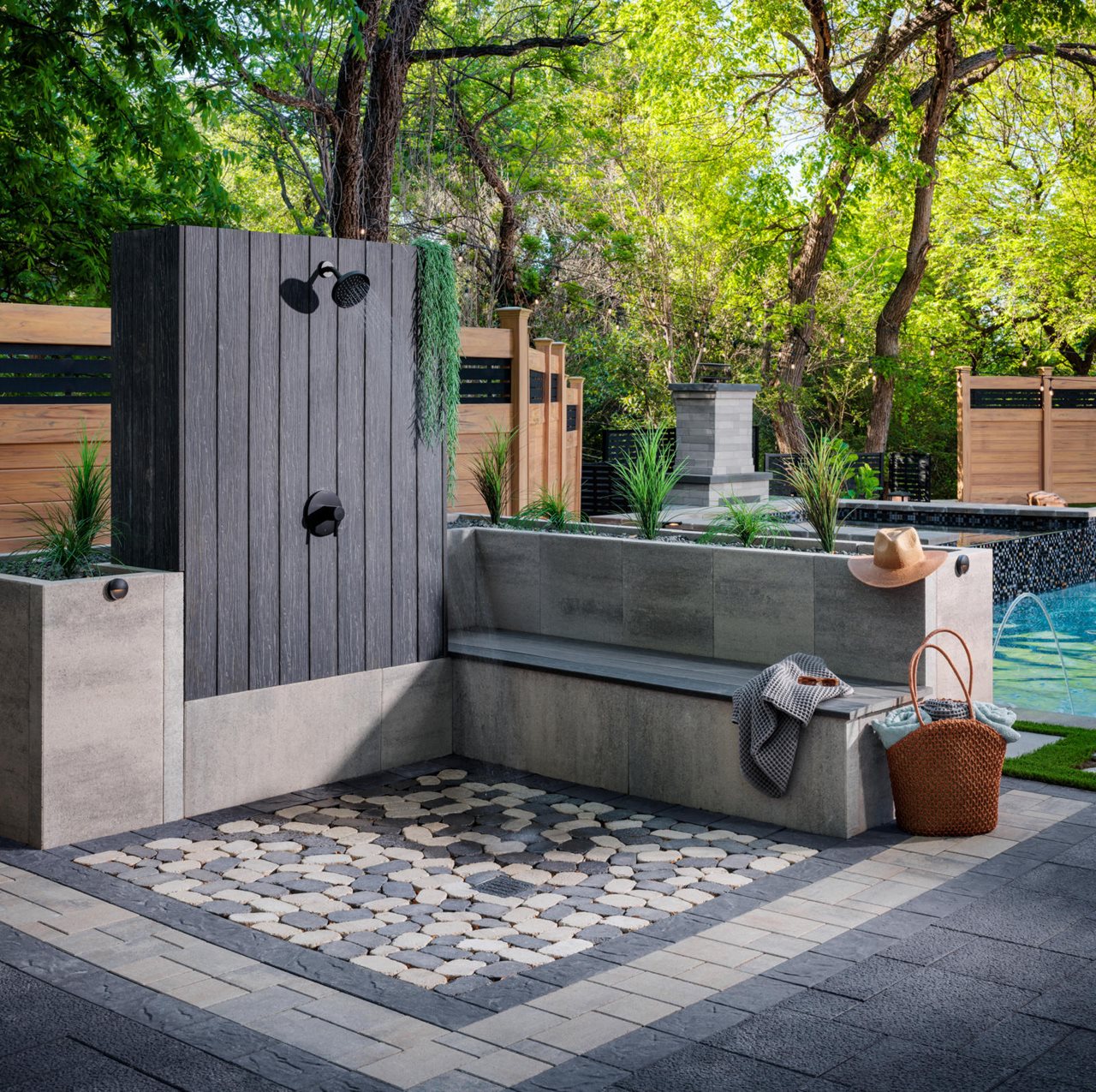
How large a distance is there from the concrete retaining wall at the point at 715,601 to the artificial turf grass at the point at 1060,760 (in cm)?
36

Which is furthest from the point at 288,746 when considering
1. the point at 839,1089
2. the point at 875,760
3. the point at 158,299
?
the point at 839,1089

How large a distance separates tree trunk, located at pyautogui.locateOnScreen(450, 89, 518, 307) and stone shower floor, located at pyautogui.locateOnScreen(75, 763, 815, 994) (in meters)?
13.4

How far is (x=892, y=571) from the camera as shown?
5492 mm

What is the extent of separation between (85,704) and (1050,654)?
24.7 ft

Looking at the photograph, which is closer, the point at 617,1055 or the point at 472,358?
the point at 617,1055

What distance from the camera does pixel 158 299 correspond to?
5387 mm

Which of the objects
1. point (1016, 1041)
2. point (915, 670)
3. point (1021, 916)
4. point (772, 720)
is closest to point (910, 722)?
point (915, 670)

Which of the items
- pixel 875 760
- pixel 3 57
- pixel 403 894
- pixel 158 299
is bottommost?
pixel 403 894

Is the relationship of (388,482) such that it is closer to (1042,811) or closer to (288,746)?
(288,746)

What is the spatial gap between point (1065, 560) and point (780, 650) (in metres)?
7.84

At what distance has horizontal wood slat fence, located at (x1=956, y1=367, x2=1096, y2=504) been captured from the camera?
1872 cm

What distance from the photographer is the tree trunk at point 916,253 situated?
670 inches

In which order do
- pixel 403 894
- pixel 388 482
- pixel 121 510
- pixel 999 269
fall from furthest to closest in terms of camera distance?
pixel 999 269 < pixel 388 482 < pixel 121 510 < pixel 403 894

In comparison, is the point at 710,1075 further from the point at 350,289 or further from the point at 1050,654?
the point at 1050,654
